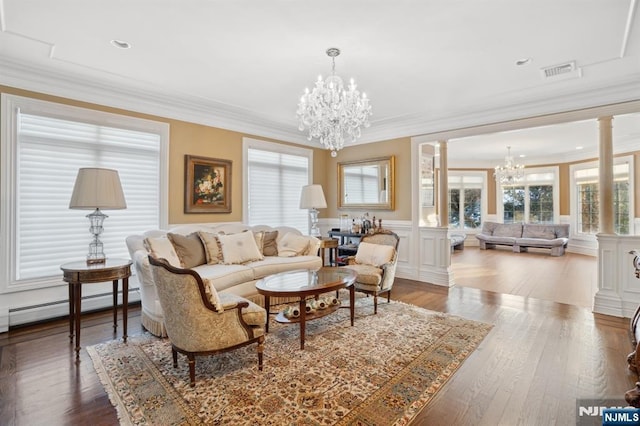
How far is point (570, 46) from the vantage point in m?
3.06

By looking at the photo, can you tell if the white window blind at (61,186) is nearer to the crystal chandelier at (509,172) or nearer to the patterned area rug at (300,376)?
the patterned area rug at (300,376)

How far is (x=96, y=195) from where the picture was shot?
10.0 feet

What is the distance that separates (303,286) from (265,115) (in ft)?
10.8

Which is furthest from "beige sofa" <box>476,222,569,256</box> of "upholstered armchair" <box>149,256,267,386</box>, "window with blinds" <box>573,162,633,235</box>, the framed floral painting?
"upholstered armchair" <box>149,256,267,386</box>

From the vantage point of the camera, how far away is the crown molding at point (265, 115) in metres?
3.60

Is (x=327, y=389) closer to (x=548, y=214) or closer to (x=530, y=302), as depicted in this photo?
(x=530, y=302)

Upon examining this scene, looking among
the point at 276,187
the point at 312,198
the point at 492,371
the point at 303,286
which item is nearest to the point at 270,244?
the point at 312,198

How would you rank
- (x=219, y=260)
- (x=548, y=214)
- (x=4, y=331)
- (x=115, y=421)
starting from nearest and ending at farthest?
(x=115, y=421) < (x=4, y=331) < (x=219, y=260) < (x=548, y=214)

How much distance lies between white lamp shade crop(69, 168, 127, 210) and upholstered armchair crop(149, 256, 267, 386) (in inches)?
45.8

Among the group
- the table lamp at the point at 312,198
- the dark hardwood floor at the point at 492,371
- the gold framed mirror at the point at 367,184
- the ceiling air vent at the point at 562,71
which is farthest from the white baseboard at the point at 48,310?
the ceiling air vent at the point at 562,71

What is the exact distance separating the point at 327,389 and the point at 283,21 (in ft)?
9.52

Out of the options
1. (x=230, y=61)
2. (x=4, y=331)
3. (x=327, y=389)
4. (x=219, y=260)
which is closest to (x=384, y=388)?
(x=327, y=389)

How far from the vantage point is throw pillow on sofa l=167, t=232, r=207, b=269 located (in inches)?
152

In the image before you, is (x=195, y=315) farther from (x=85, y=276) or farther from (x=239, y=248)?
(x=239, y=248)
